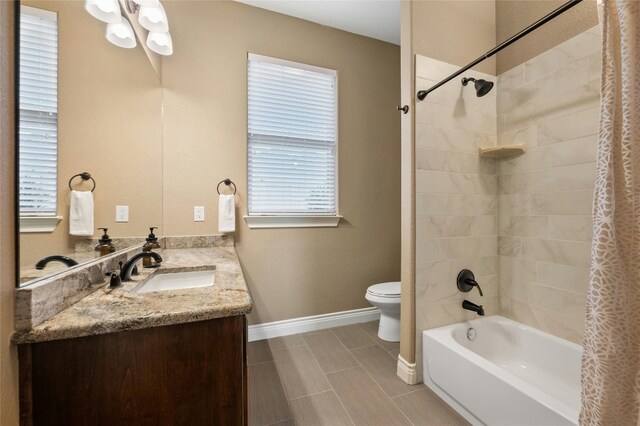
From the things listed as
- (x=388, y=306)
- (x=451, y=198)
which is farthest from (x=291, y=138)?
(x=388, y=306)

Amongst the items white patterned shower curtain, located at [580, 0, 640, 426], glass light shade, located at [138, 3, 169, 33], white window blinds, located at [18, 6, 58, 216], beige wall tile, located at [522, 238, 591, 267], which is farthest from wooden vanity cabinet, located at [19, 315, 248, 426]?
beige wall tile, located at [522, 238, 591, 267]

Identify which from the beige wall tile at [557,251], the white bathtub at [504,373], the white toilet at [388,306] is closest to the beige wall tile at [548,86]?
the beige wall tile at [557,251]

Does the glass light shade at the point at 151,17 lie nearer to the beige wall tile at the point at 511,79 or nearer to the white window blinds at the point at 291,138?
the white window blinds at the point at 291,138

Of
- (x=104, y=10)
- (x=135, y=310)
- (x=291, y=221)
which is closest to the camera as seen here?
(x=135, y=310)

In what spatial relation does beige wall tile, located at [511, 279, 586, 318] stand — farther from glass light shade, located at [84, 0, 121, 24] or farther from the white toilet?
glass light shade, located at [84, 0, 121, 24]

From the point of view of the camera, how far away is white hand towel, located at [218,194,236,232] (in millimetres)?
1962

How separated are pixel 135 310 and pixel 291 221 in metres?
1.56

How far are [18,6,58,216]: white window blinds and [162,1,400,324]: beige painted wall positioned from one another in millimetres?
1072

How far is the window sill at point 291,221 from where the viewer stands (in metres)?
2.14

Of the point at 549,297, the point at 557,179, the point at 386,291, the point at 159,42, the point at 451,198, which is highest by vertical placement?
the point at 159,42

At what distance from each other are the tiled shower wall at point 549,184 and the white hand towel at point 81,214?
92.9 inches

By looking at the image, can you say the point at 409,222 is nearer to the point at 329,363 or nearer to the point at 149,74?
the point at 329,363

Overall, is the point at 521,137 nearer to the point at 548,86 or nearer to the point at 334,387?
the point at 548,86

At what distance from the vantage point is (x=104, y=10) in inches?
44.3
